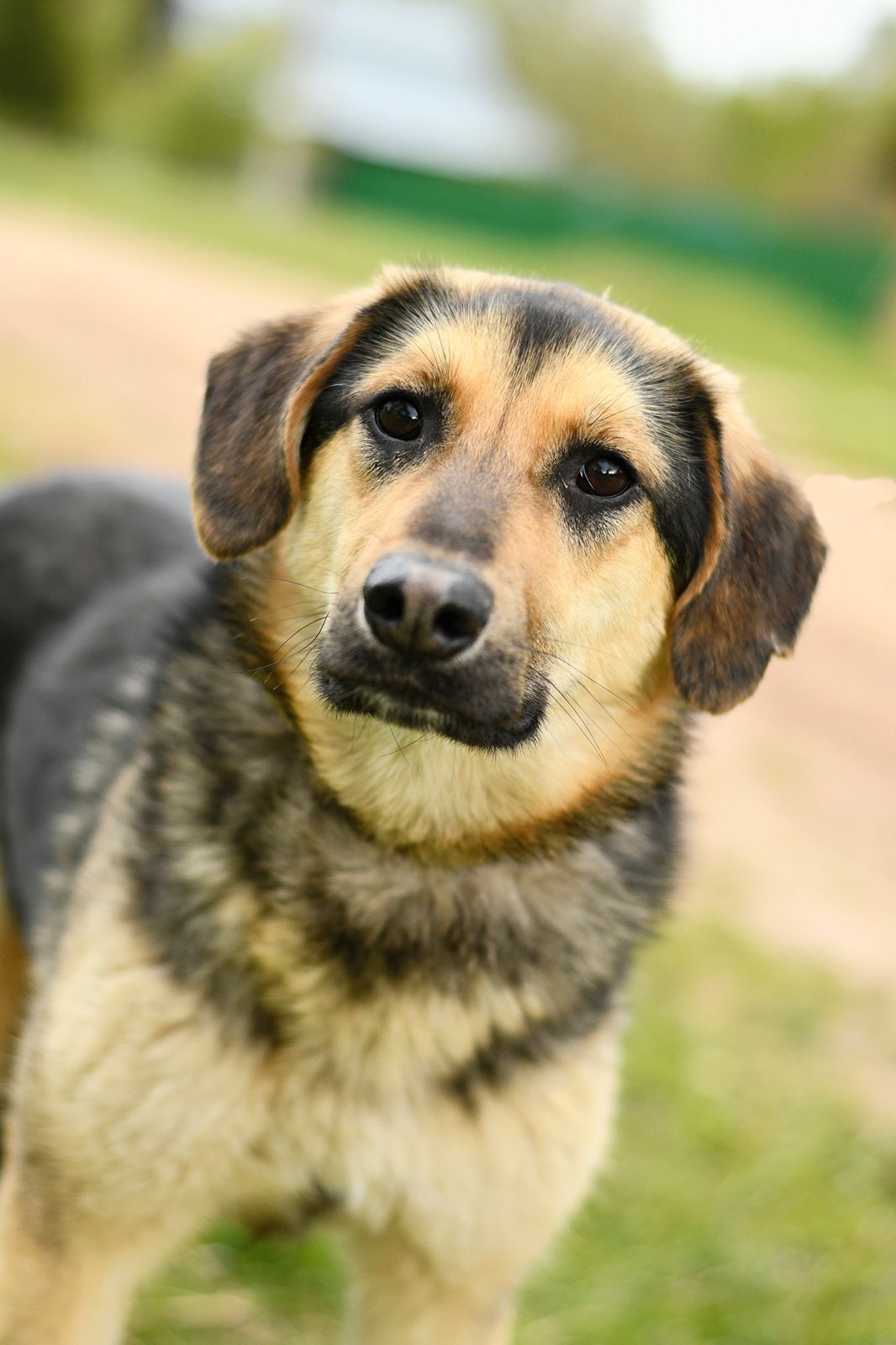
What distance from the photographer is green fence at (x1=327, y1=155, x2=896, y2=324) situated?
1280 inches

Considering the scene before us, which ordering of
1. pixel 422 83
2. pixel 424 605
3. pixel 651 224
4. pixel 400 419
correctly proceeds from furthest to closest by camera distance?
pixel 422 83
pixel 651 224
pixel 400 419
pixel 424 605

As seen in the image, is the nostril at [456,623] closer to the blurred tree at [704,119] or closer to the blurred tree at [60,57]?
the blurred tree at [704,119]

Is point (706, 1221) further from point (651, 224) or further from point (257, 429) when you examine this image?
point (651, 224)

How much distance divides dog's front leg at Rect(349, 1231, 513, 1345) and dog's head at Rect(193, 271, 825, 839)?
112 centimetres

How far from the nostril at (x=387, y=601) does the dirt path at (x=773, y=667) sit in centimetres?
120

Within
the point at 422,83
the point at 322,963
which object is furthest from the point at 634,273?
the point at 422,83

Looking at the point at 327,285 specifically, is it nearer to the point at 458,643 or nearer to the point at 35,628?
the point at 35,628

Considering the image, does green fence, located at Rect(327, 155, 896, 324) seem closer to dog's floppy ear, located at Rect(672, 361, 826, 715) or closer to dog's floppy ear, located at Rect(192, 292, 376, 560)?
dog's floppy ear, located at Rect(672, 361, 826, 715)

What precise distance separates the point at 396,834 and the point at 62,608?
1621mm

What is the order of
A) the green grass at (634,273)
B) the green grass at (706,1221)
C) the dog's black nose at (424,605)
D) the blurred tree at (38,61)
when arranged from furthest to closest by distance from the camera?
the blurred tree at (38,61), the green grass at (634,273), the green grass at (706,1221), the dog's black nose at (424,605)

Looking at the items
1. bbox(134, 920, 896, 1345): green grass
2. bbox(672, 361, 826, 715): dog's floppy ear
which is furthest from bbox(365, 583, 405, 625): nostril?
bbox(134, 920, 896, 1345): green grass

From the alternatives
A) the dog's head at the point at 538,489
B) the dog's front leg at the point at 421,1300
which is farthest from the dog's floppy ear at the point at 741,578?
the dog's front leg at the point at 421,1300

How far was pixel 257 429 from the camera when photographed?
3.18 metres

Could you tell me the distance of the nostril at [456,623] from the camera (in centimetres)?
257
